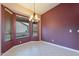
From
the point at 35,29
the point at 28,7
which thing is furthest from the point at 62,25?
the point at 35,29

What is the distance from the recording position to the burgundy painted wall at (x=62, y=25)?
5.69 metres

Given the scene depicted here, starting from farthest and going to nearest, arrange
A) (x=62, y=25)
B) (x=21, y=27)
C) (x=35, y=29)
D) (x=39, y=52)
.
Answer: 1. (x=35, y=29)
2. (x=21, y=27)
3. (x=62, y=25)
4. (x=39, y=52)

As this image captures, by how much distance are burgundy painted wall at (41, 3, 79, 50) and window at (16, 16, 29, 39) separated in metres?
1.37

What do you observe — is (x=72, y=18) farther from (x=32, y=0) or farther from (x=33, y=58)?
(x=33, y=58)

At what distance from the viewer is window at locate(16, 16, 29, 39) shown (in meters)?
6.86

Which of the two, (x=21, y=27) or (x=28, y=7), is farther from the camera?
(x=21, y=27)

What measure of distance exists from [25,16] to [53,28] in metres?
1.84

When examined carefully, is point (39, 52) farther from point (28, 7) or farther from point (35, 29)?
point (35, 29)

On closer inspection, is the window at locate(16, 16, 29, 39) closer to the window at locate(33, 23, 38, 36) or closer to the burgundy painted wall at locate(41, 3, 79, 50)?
the window at locate(33, 23, 38, 36)

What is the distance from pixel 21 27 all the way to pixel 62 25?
2322 mm

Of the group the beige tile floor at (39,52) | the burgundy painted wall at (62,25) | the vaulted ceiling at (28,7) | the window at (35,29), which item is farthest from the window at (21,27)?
the burgundy painted wall at (62,25)

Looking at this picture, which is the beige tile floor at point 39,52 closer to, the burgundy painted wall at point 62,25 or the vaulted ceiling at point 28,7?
the burgundy painted wall at point 62,25

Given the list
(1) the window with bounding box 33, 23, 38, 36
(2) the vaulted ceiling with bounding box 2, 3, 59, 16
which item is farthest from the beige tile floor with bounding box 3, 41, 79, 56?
(1) the window with bounding box 33, 23, 38, 36

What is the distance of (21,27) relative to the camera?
7.25 meters
